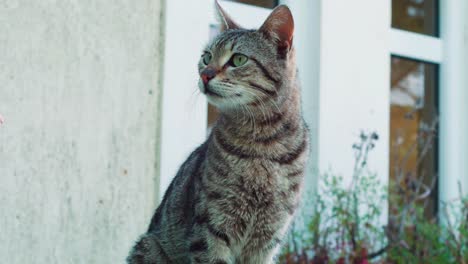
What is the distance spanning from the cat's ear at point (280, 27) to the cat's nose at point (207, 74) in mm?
232

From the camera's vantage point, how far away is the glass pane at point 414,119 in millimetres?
4199

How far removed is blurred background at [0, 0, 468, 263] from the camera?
9.14 ft

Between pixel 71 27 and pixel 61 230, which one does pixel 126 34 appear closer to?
pixel 71 27

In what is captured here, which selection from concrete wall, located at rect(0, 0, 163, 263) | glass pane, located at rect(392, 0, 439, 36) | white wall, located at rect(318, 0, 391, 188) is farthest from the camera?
glass pane, located at rect(392, 0, 439, 36)

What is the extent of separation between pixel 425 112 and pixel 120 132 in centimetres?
Answer: 217

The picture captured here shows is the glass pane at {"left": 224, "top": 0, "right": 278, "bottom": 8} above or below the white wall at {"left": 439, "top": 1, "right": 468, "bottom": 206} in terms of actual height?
above

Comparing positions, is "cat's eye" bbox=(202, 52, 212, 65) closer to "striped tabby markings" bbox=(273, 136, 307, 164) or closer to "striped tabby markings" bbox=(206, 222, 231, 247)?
"striped tabby markings" bbox=(273, 136, 307, 164)

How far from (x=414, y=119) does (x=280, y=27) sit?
2267mm

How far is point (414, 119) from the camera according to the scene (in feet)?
14.1

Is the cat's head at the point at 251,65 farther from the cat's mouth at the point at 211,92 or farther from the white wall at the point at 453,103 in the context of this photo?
the white wall at the point at 453,103

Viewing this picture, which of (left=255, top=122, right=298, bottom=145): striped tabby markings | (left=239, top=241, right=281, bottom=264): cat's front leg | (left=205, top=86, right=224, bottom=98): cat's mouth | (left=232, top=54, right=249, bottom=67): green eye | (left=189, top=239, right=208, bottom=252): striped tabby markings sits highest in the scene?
(left=232, top=54, right=249, bottom=67): green eye

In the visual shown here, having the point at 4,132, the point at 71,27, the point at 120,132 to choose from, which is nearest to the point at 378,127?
the point at 120,132

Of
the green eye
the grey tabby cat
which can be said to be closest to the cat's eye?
the grey tabby cat

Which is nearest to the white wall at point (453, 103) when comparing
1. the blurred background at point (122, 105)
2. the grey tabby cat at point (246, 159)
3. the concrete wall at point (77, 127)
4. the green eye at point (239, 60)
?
the blurred background at point (122, 105)
